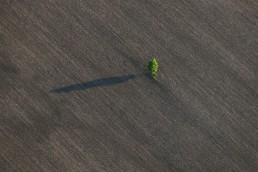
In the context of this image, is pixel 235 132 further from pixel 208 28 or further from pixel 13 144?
pixel 13 144

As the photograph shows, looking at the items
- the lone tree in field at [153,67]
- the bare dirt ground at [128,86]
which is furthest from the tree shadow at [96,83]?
the lone tree in field at [153,67]

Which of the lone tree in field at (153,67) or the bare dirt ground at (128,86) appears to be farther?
the lone tree in field at (153,67)

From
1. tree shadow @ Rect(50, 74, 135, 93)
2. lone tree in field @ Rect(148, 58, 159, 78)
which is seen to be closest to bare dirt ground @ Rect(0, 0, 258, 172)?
tree shadow @ Rect(50, 74, 135, 93)

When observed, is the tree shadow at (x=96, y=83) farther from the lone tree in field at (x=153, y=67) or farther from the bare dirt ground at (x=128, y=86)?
the lone tree in field at (x=153, y=67)

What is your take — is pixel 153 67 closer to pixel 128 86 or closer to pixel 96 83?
pixel 128 86

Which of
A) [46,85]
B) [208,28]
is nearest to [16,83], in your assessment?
[46,85]
